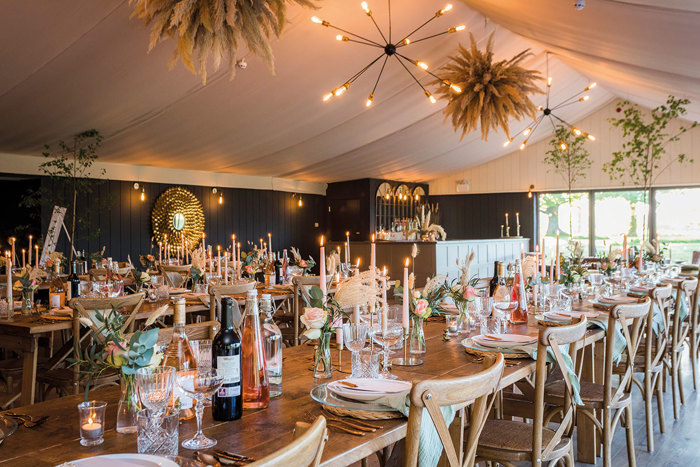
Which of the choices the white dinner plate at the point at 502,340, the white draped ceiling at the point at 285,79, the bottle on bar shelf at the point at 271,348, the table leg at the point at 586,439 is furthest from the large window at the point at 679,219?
the bottle on bar shelf at the point at 271,348

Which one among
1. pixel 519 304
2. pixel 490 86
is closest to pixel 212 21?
pixel 519 304

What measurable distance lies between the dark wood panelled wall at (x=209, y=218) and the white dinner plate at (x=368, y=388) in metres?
8.09

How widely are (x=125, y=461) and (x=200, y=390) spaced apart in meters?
0.25

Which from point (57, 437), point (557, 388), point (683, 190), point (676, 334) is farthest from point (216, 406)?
point (683, 190)

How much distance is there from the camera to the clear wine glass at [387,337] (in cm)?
196

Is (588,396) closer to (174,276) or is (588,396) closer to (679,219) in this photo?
(174,276)

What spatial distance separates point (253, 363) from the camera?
5.48 feet

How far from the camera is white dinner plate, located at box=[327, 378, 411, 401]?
1.61 metres

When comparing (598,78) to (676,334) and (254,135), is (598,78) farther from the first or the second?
(676,334)

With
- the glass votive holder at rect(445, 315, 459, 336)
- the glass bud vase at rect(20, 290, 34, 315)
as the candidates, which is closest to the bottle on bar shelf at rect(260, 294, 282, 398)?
the glass votive holder at rect(445, 315, 459, 336)

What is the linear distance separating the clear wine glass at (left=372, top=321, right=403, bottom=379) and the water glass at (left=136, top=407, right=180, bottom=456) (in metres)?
0.78

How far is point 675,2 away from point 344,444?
355 centimetres

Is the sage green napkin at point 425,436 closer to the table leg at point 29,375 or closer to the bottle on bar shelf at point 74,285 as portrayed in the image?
the table leg at point 29,375

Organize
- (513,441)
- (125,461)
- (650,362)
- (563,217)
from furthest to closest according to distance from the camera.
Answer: (563,217) → (650,362) → (513,441) → (125,461)
